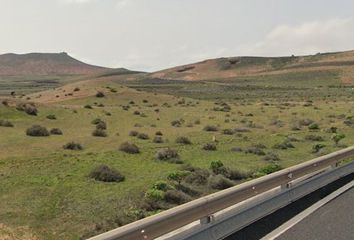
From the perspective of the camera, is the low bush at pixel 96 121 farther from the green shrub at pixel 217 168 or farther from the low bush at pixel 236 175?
the low bush at pixel 236 175

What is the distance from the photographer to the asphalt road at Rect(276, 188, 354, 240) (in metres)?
8.72

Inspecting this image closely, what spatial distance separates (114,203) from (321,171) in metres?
5.59

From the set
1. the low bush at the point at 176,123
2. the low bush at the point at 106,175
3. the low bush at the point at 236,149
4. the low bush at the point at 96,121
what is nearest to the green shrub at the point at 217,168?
the low bush at the point at 106,175

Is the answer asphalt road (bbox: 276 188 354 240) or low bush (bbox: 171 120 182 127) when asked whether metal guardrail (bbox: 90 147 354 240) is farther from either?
low bush (bbox: 171 120 182 127)

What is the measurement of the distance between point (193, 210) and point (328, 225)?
9.89 ft

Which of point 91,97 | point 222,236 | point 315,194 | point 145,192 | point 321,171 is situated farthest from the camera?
point 91,97

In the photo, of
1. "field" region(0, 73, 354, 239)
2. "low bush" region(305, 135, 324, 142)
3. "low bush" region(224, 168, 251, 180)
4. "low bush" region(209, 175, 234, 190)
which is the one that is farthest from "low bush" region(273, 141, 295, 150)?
"low bush" region(209, 175, 234, 190)

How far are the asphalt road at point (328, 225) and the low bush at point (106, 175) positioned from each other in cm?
883

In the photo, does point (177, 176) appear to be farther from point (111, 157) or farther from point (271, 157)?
point (111, 157)

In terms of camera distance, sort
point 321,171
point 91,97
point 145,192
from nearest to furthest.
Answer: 1. point 321,171
2. point 145,192
3. point 91,97

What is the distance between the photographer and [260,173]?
19.0m

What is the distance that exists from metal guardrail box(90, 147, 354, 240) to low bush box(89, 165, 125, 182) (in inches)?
325

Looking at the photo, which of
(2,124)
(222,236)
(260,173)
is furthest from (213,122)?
(222,236)

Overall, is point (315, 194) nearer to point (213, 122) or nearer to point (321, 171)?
point (321, 171)
